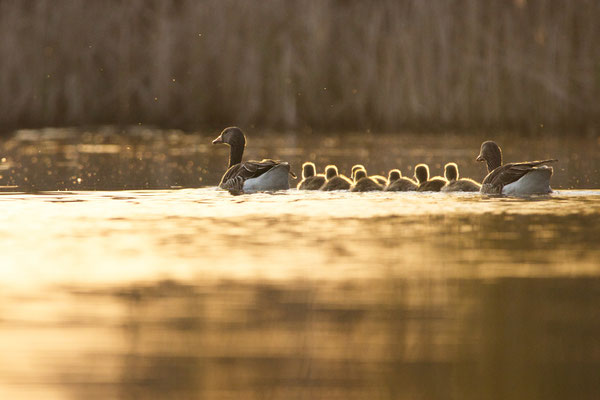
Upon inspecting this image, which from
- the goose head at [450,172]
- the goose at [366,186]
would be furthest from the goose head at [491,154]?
the goose at [366,186]

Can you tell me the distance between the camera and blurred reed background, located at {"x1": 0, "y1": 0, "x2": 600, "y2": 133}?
3325cm

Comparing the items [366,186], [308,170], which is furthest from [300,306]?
[308,170]

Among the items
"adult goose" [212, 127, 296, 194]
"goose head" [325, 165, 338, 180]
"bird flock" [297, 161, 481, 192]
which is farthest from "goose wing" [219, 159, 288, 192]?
"goose head" [325, 165, 338, 180]

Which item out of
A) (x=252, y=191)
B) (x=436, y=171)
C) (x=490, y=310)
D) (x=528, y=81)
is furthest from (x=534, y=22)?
(x=490, y=310)

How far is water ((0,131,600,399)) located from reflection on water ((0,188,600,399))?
0.02 meters

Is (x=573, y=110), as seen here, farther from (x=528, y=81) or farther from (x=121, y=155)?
(x=121, y=155)

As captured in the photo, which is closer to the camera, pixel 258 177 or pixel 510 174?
pixel 510 174

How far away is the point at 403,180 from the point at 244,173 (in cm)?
244

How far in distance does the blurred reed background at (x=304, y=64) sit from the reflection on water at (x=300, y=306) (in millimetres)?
20079

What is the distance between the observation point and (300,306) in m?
7.80

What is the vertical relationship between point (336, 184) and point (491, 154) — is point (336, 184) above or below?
below

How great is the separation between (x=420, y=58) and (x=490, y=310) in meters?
26.3

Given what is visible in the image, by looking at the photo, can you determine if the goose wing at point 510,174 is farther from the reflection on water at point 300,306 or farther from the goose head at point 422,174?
the reflection on water at point 300,306

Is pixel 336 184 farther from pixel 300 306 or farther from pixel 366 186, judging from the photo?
pixel 300 306
